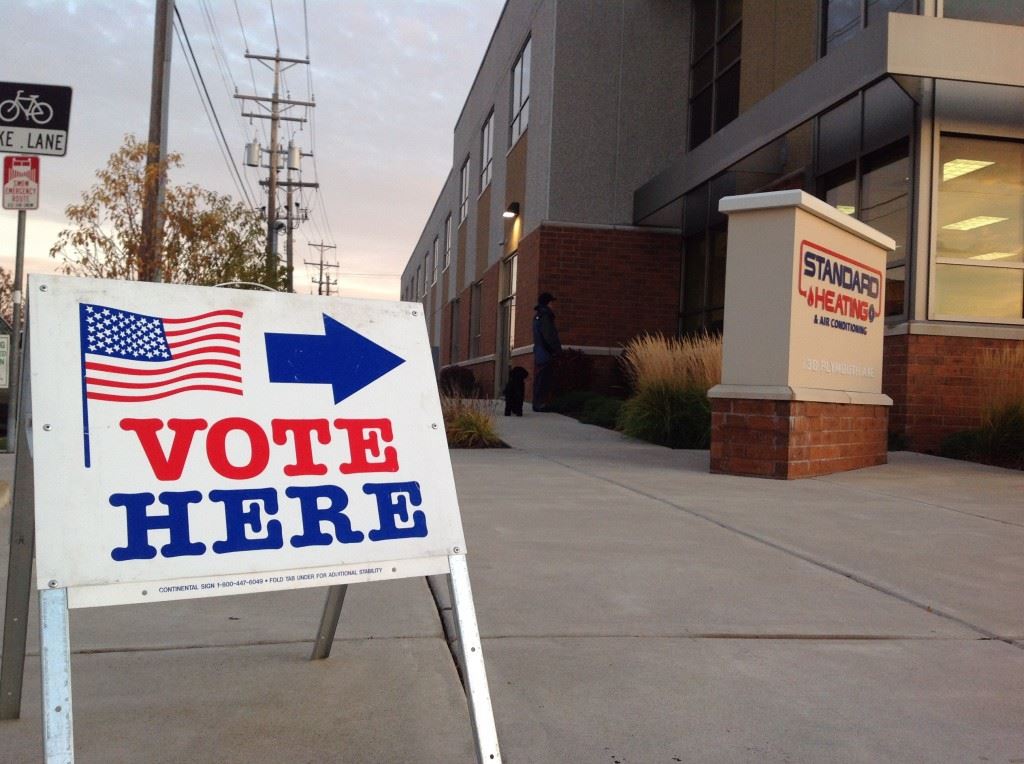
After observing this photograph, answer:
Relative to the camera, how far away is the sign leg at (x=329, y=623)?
3.04m

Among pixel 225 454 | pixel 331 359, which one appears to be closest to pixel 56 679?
pixel 225 454

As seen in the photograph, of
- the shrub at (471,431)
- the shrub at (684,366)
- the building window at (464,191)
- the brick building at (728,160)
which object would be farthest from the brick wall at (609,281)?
the building window at (464,191)

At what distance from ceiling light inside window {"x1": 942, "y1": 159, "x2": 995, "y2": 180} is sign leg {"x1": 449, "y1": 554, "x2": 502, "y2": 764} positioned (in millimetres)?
10245

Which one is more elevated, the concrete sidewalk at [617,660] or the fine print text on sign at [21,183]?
the fine print text on sign at [21,183]

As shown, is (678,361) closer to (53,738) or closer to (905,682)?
(905,682)

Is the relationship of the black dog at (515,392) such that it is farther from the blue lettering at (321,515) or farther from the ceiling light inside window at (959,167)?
the blue lettering at (321,515)

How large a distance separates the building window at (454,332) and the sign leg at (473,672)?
1204 inches

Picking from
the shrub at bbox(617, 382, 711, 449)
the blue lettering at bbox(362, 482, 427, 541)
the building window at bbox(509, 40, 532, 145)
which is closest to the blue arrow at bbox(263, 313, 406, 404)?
the blue lettering at bbox(362, 482, 427, 541)

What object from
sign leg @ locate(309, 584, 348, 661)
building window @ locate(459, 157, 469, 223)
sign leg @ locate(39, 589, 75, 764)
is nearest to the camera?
sign leg @ locate(39, 589, 75, 764)

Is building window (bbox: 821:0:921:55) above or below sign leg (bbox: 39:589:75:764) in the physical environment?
above

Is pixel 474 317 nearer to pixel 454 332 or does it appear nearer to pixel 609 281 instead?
pixel 454 332

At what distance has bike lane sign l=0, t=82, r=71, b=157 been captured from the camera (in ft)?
23.8

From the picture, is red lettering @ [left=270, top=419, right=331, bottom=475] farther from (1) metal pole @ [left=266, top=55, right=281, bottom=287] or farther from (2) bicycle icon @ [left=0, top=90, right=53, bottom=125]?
(1) metal pole @ [left=266, top=55, right=281, bottom=287]

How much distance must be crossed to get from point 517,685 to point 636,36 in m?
16.7
